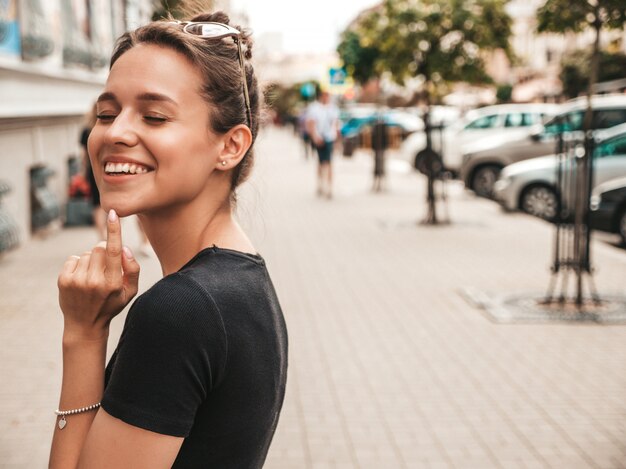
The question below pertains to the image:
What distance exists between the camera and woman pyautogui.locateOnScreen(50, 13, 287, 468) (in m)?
1.32

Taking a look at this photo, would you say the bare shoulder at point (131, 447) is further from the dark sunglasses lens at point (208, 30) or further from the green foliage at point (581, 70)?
the green foliage at point (581, 70)

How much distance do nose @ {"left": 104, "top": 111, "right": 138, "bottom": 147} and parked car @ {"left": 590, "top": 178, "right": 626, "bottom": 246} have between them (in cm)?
1084

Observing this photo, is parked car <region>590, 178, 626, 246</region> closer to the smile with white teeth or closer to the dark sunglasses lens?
the dark sunglasses lens

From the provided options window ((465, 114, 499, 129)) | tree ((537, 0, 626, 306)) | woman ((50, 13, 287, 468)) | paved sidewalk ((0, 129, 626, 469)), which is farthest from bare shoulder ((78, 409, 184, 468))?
window ((465, 114, 499, 129))

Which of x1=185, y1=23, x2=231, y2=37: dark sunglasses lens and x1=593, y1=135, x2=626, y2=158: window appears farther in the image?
x1=593, y1=135, x2=626, y2=158: window

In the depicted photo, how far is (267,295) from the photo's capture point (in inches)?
60.2

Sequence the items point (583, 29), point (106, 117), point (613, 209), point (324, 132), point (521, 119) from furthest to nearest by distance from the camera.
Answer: point (521, 119) < point (324, 132) < point (613, 209) < point (583, 29) < point (106, 117)

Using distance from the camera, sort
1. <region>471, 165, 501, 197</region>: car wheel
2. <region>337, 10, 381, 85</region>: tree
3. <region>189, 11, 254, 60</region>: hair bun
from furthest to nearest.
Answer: <region>337, 10, 381, 85</region>: tree → <region>471, 165, 501, 197</region>: car wheel → <region>189, 11, 254, 60</region>: hair bun

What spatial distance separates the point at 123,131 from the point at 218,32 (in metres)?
0.28

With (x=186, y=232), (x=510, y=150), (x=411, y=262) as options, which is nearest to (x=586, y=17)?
(x=411, y=262)

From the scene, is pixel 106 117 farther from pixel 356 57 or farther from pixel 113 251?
pixel 356 57

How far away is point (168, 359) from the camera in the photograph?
1299 mm

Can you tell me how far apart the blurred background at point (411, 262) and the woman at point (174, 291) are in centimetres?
41

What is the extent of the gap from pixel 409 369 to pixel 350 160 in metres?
24.8
